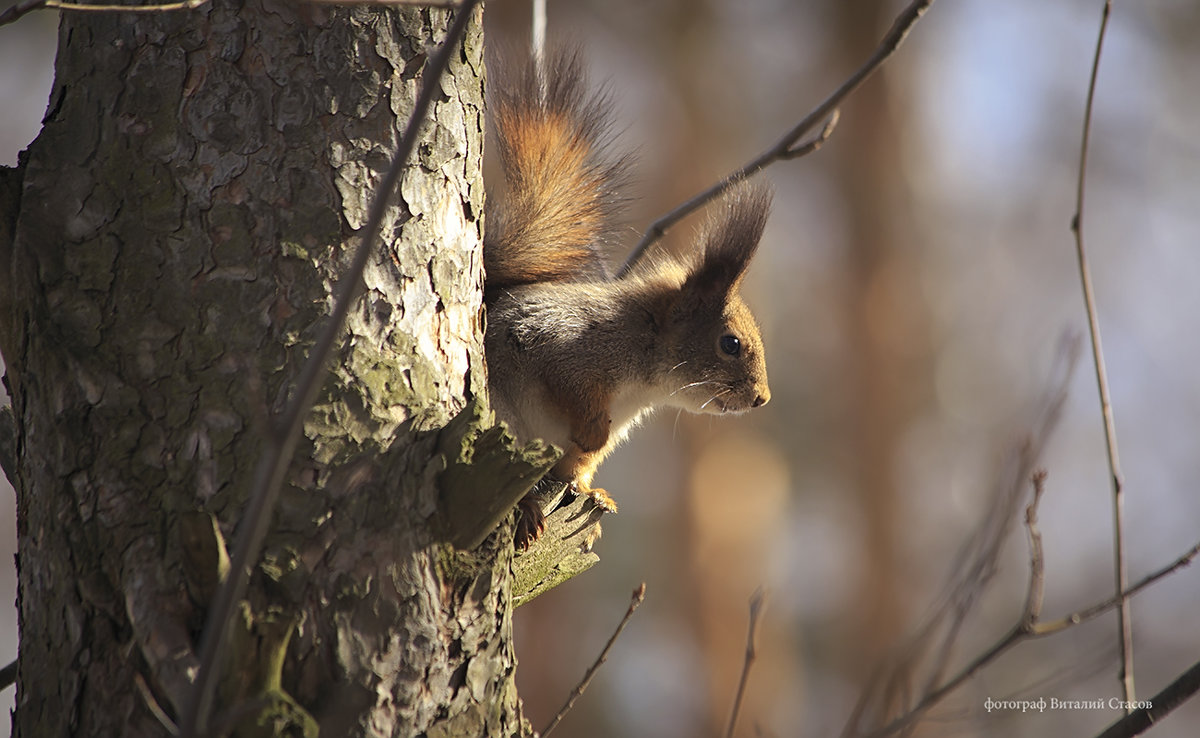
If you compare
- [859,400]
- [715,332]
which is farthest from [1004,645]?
[859,400]

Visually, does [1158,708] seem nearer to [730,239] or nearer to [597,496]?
[597,496]

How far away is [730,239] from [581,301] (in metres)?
0.38

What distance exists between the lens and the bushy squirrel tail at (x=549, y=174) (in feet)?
6.13

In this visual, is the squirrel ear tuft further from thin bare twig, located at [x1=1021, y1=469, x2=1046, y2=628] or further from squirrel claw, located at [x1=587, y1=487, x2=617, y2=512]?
thin bare twig, located at [x1=1021, y1=469, x2=1046, y2=628]

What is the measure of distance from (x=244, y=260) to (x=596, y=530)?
2.63 ft

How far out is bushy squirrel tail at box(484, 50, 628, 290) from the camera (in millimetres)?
1868

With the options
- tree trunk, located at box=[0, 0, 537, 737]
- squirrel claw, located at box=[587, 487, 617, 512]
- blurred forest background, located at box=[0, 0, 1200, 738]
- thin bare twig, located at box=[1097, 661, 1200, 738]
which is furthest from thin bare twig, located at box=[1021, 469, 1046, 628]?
blurred forest background, located at box=[0, 0, 1200, 738]

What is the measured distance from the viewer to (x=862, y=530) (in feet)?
23.7

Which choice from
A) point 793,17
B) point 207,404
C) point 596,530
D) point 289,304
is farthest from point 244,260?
point 793,17

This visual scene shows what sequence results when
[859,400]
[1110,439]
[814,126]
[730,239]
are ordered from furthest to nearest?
1. [859,400]
2. [730,239]
3. [814,126]
4. [1110,439]

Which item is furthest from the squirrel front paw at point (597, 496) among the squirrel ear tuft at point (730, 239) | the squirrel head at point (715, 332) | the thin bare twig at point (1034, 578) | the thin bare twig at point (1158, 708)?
the thin bare twig at point (1158, 708)

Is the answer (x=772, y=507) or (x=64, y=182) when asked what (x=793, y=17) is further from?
(x=64, y=182)

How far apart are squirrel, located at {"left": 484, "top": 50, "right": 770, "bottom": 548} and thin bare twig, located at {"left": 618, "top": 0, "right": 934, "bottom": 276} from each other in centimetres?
17

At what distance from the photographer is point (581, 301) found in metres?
2.20
